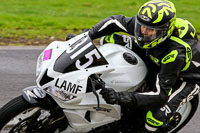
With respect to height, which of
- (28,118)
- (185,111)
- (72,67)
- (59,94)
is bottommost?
(185,111)

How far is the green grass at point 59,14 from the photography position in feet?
31.8

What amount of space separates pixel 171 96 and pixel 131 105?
Result: 624 millimetres

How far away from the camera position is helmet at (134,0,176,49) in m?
3.84

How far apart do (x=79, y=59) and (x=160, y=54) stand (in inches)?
30.8

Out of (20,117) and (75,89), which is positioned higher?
(75,89)

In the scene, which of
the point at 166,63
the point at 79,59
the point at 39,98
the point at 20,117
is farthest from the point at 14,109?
the point at 166,63

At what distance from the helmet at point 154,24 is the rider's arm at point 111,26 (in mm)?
484

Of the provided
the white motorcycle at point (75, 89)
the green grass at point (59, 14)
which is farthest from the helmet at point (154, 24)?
the green grass at point (59, 14)

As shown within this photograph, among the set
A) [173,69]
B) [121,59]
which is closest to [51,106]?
[121,59]

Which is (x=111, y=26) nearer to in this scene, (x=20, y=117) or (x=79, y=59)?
(x=79, y=59)

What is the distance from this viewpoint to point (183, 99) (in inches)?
170

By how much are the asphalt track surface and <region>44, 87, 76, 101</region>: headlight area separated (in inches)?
75.4

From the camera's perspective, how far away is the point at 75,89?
3.74 m

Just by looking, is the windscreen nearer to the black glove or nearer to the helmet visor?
the black glove
